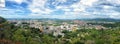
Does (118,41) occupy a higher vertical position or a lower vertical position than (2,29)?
lower

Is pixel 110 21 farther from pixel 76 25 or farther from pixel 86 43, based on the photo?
pixel 86 43

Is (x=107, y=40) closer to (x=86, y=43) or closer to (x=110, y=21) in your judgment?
(x=86, y=43)

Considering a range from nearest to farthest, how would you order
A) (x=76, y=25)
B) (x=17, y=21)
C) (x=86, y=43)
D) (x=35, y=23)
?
(x=86, y=43) → (x=17, y=21) → (x=35, y=23) → (x=76, y=25)

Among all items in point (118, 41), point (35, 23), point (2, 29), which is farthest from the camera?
point (35, 23)

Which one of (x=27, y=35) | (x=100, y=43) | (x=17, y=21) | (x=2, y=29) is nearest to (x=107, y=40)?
(x=100, y=43)

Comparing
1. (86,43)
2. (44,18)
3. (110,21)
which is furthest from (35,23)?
(86,43)

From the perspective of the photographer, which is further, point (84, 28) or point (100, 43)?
point (84, 28)
